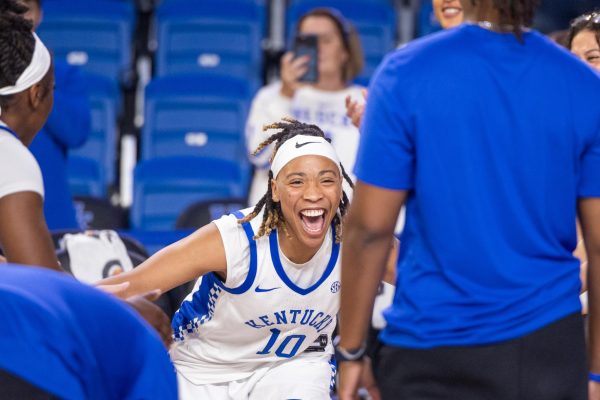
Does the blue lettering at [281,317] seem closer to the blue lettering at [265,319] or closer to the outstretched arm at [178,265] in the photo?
the blue lettering at [265,319]

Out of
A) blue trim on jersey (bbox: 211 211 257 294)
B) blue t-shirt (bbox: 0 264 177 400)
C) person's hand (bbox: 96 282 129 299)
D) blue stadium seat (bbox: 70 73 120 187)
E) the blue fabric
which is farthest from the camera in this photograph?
blue stadium seat (bbox: 70 73 120 187)

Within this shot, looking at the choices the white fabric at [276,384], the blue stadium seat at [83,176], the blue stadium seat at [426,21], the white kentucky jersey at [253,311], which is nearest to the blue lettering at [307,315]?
the white kentucky jersey at [253,311]

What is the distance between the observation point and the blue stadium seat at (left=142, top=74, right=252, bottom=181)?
305 inches

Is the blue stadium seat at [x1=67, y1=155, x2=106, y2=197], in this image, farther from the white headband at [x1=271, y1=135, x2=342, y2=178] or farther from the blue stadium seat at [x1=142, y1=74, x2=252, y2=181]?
the white headband at [x1=271, y1=135, x2=342, y2=178]

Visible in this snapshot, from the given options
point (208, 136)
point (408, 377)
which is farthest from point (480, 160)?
point (208, 136)

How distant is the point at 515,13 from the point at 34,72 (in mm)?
1635

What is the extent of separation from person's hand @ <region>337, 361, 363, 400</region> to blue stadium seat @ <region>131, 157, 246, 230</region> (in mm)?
4598

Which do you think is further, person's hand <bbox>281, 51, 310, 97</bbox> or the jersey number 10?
person's hand <bbox>281, 51, 310, 97</bbox>

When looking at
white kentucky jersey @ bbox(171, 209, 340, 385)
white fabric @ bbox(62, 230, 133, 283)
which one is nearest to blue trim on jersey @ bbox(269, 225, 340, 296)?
white kentucky jersey @ bbox(171, 209, 340, 385)

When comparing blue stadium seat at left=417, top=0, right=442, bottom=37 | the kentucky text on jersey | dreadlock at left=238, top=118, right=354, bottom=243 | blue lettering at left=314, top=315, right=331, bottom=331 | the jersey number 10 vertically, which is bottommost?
the jersey number 10

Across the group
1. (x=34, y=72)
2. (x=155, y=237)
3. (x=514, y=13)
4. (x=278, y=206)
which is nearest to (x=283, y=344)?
(x=278, y=206)

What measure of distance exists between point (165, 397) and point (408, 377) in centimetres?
55

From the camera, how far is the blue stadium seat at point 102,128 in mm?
7598

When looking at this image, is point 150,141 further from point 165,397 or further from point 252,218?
point 165,397
